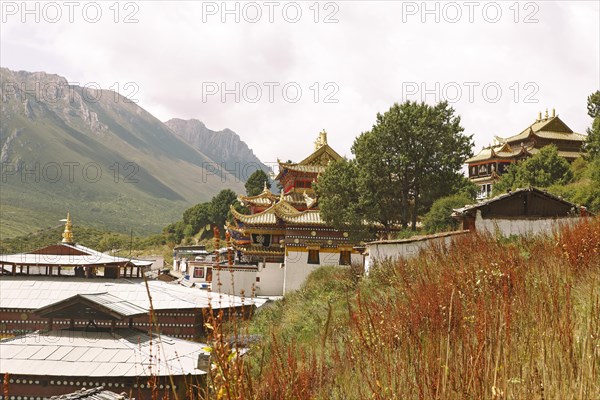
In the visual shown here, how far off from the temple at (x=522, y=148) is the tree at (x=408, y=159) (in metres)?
23.6

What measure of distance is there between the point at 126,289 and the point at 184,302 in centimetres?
315

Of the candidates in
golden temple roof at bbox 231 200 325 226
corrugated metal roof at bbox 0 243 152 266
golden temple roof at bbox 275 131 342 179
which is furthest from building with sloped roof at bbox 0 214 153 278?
golden temple roof at bbox 275 131 342 179

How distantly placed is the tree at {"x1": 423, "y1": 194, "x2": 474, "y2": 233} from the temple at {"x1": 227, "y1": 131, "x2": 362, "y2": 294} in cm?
554

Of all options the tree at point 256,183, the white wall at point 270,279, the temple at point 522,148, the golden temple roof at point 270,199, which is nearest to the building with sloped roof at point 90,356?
the white wall at point 270,279

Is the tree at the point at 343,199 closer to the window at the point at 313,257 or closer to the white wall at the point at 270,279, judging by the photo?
the window at the point at 313,257

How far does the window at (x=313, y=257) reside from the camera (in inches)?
1201

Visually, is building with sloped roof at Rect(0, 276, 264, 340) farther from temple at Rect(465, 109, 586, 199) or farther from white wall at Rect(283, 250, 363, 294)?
temple at Rect(465, 109, 586, 199)

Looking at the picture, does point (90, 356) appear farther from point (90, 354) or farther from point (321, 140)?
point (321, 140)

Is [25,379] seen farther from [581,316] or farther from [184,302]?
[581,316]

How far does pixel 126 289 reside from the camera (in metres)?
23.8

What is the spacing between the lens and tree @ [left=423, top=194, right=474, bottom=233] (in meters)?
22.5

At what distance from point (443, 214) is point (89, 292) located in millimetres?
15027

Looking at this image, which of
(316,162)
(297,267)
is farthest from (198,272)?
(316,162)

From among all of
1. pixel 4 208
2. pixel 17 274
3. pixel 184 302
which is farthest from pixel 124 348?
pixel 4 208
